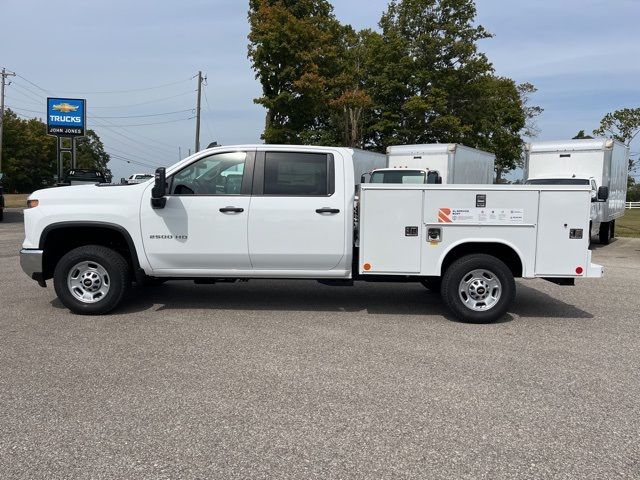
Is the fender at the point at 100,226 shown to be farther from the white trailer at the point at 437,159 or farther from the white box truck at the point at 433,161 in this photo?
the white trailer at the point at 437,159

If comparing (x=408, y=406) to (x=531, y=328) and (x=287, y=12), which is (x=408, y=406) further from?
(x=287, y=12)

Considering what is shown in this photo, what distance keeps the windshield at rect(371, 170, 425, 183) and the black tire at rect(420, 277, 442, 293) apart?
7436 millimetres

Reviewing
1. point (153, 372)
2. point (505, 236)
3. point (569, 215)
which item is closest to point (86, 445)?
point (153, 372)

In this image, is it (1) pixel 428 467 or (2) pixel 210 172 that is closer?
(1) pixel 428 467

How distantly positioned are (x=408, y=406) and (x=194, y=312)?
359 centimetres

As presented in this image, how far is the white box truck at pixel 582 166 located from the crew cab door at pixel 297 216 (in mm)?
10280

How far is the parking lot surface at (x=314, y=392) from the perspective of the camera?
3.19 meters

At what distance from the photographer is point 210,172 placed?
6.49 m

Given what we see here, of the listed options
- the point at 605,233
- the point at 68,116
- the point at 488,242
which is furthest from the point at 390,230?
the point at 68,116

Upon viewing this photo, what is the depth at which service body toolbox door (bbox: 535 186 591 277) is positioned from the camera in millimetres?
6160

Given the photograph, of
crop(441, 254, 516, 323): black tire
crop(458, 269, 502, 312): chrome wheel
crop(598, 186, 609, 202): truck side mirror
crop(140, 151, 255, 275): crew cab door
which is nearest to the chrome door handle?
crop(140, 151, 255, 275): crew cab door

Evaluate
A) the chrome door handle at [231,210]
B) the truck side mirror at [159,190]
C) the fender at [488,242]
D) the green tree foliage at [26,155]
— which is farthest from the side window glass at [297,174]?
the green tree foliage at [26,155]

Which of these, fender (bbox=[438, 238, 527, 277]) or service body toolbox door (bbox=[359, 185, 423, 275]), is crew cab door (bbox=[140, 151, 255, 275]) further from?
fender (bbox=[438, 238, 527, 277])

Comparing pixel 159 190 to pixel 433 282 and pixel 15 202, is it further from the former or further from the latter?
pixel 15 202
